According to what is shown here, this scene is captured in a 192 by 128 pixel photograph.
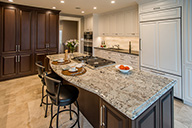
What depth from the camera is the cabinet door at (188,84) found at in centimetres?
245

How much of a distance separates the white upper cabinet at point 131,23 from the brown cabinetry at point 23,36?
119 inches

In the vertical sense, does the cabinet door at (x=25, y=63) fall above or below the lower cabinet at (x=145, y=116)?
above

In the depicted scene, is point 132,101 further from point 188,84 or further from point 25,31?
point 25,31

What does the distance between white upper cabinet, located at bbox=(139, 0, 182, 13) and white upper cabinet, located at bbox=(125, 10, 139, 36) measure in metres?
0.64

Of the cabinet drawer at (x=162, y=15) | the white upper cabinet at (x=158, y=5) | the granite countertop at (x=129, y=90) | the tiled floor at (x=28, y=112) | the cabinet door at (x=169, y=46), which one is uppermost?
the white upper cabinet at (x=158, y=5)

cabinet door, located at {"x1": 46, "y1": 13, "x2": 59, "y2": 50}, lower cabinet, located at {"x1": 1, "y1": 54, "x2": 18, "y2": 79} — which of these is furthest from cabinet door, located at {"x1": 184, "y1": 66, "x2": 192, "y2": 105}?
lower cabinet, located at {"x1": 1, "y1": 54, "x2": 18, "y2": 79}

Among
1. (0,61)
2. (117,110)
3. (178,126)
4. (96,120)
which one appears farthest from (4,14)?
(178,126)

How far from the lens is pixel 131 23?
4066 millimetres

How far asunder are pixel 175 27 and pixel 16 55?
508 cm

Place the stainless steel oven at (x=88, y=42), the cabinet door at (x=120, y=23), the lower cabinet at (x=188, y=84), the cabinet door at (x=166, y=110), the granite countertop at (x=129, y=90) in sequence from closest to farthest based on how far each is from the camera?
the granite countertop at (x=129, y=90) < the cabinet door at (x=166, y=110) < the lower cabinet at (x=188, y=84) < the cabinet door at (x=120, y=23) < the stainless steel oven at (x=88, y=42)

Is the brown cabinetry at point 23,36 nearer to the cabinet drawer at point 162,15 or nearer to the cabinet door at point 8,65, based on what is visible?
the cabinet door at point 8,65

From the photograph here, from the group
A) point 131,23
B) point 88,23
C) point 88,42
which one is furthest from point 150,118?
point 88,23

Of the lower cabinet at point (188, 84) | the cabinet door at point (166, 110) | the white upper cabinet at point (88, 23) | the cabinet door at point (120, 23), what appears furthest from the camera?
the white upper cabinet at point (88, 23)

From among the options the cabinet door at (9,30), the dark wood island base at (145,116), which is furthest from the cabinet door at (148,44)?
the cabinet door at (9,30)
